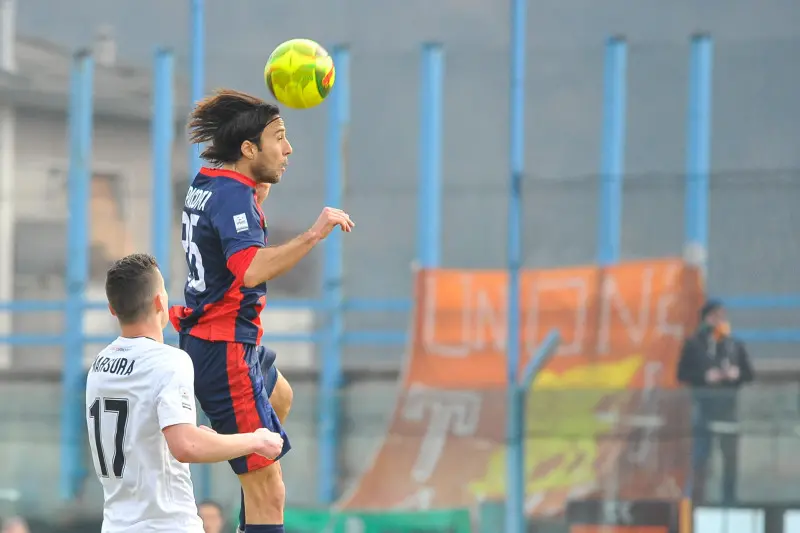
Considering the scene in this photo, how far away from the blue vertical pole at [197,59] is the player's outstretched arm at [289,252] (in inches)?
239

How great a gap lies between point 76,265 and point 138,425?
23.4 ft

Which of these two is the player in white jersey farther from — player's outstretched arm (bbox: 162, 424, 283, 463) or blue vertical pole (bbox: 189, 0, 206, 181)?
blue vertical pole (bbox: 189, 0, 206, 181)

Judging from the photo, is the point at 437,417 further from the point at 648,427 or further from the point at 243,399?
the point at 243,399

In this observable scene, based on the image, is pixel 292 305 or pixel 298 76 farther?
pixel 292 305

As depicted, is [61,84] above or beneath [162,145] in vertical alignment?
above

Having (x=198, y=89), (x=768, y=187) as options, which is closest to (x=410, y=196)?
(x=198, y=89)

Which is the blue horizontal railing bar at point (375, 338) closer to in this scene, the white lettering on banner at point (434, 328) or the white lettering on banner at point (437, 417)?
the white lettering on banner at point (434, 328)

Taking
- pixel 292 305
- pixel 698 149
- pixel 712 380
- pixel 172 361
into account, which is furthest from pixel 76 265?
pixel 172 361

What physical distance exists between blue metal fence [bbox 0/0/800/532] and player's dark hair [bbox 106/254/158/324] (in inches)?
225

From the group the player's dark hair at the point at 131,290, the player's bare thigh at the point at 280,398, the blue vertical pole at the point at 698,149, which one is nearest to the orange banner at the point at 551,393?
the blue vertical pole at the point at 698,149

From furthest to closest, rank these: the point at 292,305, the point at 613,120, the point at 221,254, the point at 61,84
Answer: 1. the point at 61,84
2. the point at 292,305
3. the point at 613,120
4. the point at 221,254

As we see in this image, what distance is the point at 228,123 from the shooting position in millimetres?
4730

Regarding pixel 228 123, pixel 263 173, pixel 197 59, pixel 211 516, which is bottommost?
pixel 211 516

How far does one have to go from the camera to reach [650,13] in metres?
9.93
